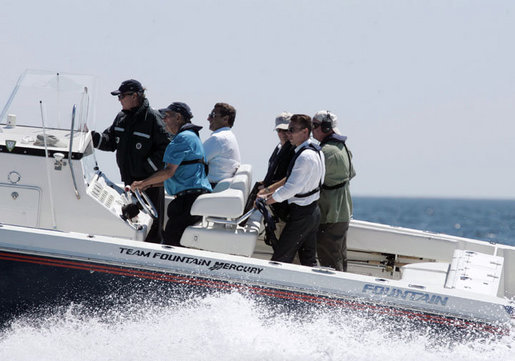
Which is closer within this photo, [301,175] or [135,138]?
[301,175]

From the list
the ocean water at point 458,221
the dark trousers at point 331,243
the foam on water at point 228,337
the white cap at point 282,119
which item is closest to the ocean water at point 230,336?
the foam on water at point 228,337

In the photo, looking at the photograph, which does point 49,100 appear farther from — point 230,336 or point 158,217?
point 230,336

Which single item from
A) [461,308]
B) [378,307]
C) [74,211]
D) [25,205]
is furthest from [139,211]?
[461,308]

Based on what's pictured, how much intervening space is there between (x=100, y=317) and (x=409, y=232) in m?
2.68

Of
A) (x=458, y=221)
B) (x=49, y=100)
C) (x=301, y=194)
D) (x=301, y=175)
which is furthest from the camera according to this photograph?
(x=458, y=221)

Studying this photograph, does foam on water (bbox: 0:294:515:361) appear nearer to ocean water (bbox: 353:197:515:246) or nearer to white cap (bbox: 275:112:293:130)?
white cap (bbox: 275:112:293:130)

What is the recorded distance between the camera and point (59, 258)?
14.3 feet

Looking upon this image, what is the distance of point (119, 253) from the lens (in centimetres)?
436

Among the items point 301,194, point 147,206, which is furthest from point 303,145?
point 147,206

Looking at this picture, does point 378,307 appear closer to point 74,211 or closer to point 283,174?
point 283,174

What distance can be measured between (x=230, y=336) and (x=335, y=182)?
143 cm

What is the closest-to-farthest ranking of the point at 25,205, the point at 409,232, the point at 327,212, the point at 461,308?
the point at 461,308 → the point at 25,205 → the point at 327,212 → the point at 409,232

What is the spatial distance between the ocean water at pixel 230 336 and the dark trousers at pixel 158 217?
938mm

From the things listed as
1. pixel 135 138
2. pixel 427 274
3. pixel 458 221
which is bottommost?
pixel 458 221
